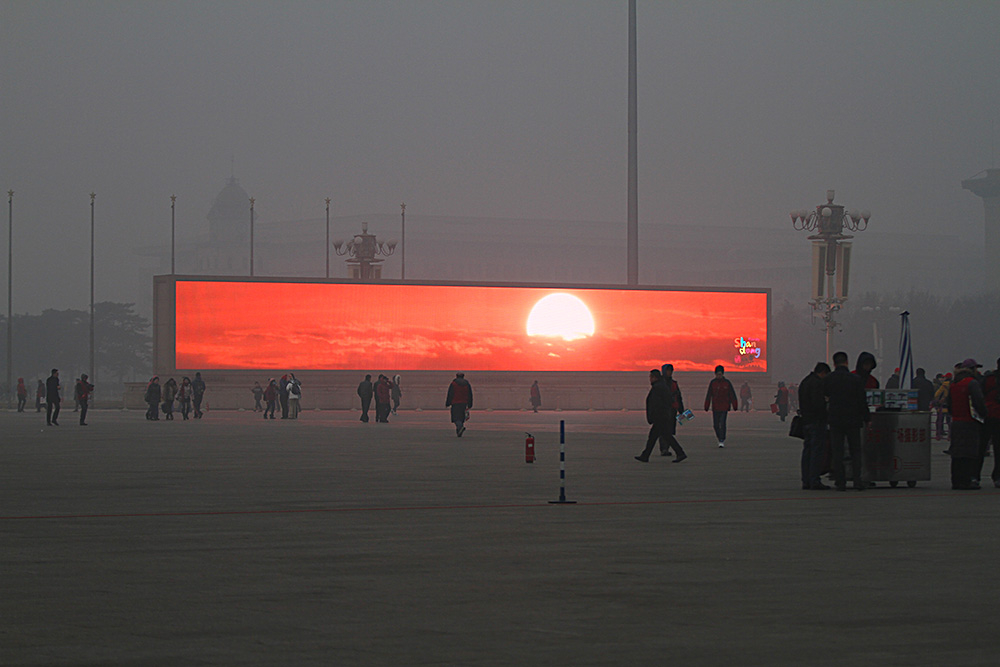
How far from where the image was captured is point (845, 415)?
17.2 metres

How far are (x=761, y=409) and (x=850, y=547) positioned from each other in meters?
62.2

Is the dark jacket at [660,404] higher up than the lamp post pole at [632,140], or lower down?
lower down

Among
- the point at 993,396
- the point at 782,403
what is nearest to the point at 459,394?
the point at 993,396

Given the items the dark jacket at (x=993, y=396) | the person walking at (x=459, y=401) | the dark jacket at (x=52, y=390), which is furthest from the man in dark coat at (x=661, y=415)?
the dark jacket at (x=52, y=390)

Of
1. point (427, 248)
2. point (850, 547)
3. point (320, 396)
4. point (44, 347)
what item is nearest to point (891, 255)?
point (427, 248)

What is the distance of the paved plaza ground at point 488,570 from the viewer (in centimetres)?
723

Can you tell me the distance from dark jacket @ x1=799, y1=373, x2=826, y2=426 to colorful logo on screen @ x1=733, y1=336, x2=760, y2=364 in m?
55.4

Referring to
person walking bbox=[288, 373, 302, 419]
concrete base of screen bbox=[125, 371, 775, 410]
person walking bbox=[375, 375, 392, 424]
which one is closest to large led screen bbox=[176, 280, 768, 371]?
concrete base of screen bbox=[125, 371, 775, 410]

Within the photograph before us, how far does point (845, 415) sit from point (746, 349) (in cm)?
5647

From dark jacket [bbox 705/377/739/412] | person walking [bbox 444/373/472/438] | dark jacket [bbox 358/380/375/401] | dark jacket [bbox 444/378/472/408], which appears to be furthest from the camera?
dark jacket [bbox 358/380/375/401]

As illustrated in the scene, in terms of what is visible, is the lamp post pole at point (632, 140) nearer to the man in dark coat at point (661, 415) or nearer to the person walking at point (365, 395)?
the person walking at point (365, 395)

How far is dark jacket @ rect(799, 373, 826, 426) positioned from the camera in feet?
57.8

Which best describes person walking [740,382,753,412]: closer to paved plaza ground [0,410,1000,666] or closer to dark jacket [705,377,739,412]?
dark jacket [705,377,739,412]

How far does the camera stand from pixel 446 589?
9.19 meters
